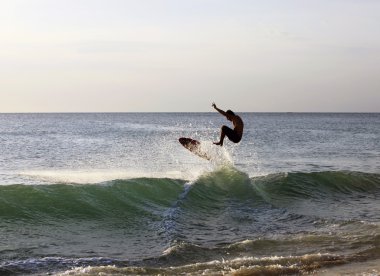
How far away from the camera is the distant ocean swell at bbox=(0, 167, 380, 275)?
8875 mm

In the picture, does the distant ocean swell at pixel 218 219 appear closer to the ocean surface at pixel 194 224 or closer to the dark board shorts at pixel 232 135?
the ocean surface at pixel 194 224

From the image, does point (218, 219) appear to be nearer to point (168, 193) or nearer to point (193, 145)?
point (168, 193)

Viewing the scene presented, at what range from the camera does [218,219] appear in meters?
13.4

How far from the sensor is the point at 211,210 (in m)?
14.8

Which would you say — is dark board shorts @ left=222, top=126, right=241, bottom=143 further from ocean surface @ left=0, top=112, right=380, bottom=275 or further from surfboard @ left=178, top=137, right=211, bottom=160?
surfboard @ left=178, top=137, right=211, bottom=160

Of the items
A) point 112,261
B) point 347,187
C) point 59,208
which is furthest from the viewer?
point 347,187

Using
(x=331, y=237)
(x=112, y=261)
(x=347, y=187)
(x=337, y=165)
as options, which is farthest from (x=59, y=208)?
(x=337, y=165)

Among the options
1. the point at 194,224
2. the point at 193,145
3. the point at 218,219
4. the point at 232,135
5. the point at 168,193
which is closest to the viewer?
the point at 194,224

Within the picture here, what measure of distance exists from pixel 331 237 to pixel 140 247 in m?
4.03

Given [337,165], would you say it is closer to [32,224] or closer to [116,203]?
[116,203]

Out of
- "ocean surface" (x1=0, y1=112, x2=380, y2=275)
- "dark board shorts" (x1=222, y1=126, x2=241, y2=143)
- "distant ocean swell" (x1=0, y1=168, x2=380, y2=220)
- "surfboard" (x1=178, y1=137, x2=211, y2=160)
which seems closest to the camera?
"ocean surface" (x1=0, y1=112, x2=380, y2=275)

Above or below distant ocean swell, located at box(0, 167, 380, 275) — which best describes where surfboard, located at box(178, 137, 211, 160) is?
above

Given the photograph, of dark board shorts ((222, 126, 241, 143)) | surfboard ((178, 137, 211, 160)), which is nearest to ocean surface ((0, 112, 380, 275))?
surfboard ((178, 137, 211, 160))

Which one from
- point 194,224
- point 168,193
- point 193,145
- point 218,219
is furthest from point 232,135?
point 194,224
